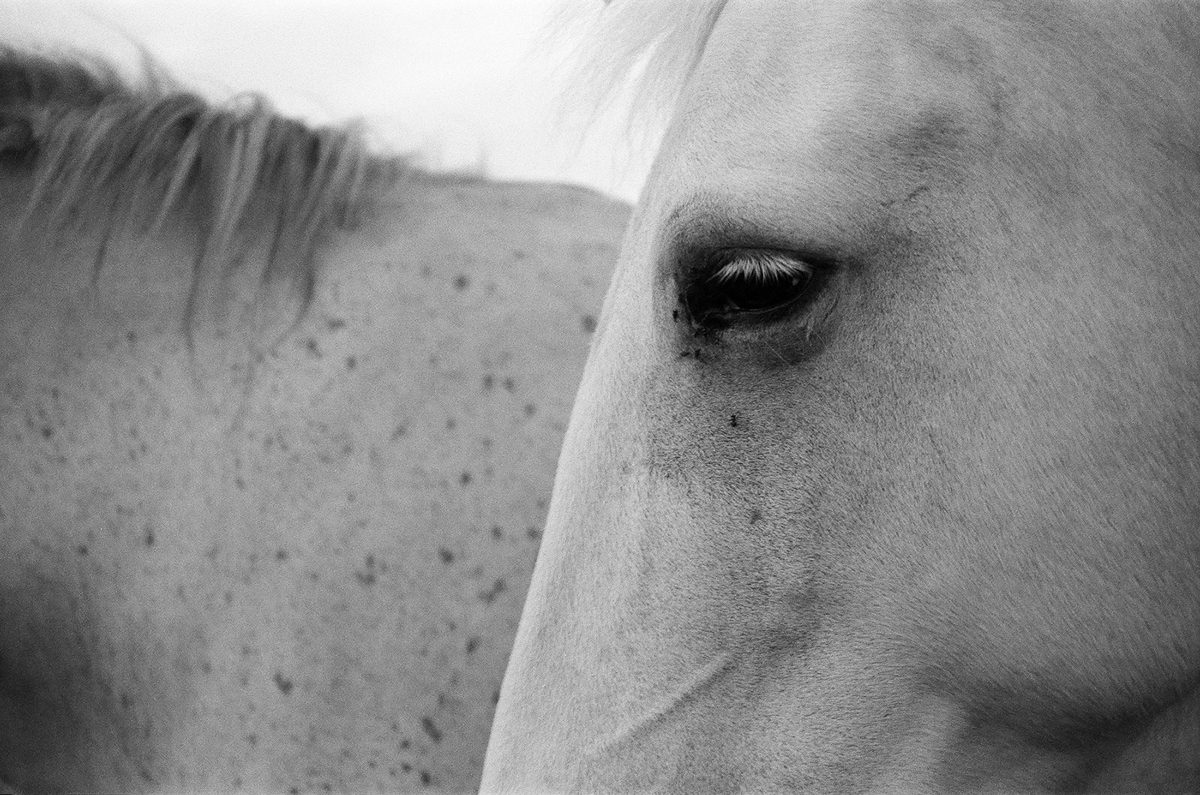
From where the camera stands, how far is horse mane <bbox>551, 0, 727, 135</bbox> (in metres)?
1.36

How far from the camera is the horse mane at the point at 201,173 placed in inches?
76.0

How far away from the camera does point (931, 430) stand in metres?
1.03

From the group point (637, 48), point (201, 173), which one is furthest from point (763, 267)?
point (201, 173)

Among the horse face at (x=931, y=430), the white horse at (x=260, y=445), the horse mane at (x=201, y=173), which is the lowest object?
the white horse at (x=260, y=445)

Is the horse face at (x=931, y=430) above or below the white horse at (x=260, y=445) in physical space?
above

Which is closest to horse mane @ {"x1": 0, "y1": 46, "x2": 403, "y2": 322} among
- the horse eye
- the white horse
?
the white horse

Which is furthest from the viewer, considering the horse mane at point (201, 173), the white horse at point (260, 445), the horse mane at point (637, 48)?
the horse mane at point (201, 173)

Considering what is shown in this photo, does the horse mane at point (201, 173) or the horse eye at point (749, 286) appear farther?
the horse mane at point (201, 173)

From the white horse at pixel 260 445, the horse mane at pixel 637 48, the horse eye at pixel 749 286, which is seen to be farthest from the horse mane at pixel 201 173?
the horse eye at pixel 749 286

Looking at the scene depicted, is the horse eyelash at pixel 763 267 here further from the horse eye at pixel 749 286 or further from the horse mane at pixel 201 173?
the horse mane at pixel 201 173

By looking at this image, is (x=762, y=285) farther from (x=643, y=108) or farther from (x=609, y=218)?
(x=609, y=218)

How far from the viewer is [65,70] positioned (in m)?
2.12

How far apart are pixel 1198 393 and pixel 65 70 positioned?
→ 6.88 ft

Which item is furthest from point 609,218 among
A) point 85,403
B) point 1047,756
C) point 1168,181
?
point 1047,756
